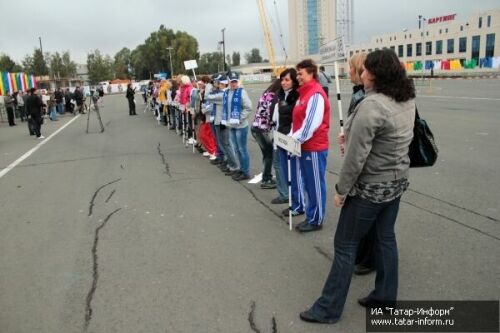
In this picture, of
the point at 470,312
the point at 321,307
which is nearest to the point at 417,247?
the point at 470,312

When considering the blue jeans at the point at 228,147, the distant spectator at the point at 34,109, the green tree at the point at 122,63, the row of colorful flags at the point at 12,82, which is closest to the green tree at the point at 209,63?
the green tree at the point at 122,63

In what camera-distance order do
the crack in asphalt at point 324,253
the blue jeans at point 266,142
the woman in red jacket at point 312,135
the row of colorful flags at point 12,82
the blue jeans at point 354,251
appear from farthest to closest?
the row of colorful flags at point 12,82 → the blue jeans at point 266,142 → the woman in red jacket at point 312,135 → the crack in asphalt at point 324,253 → the blue jeans at point 354,251

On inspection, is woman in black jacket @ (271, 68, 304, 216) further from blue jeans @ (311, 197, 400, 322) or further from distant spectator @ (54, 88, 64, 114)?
distant spectator @ (54, 88, 64, 114)

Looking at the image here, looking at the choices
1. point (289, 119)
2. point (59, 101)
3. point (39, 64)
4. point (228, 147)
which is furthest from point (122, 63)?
point (289, 119)

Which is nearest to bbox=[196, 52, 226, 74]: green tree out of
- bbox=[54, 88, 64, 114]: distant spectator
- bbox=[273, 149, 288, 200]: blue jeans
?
bbox=[54, 88, 64, 114]: distant spectator

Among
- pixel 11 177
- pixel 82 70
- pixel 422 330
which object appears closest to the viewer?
pixel 422 330

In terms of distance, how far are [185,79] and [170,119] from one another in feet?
18.7

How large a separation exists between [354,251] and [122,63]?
5655 inches

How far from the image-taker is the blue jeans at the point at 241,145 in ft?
26.6

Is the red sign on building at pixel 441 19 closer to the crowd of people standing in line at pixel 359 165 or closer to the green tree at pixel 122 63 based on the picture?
the green tree at pixel 122 63

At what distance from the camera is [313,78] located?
5.08m

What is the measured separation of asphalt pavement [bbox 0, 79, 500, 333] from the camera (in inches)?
146

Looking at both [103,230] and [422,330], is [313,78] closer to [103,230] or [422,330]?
[422,330]

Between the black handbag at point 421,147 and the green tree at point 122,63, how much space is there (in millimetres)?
125137
